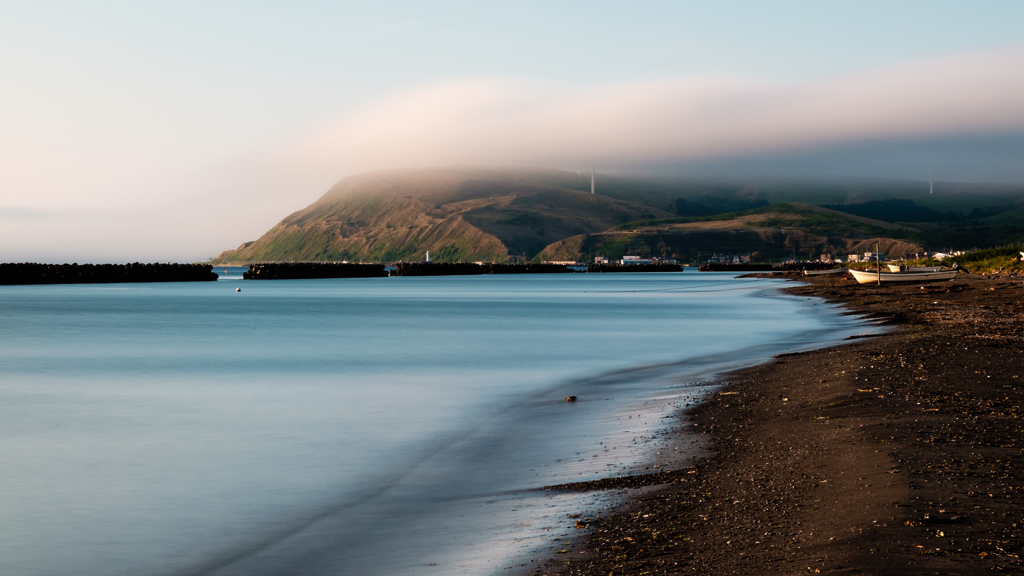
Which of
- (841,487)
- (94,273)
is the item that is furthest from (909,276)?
(94,273)

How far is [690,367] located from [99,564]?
22.2 m

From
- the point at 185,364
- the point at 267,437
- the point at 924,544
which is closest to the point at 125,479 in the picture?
the point at 267,437

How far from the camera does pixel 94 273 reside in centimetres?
16462

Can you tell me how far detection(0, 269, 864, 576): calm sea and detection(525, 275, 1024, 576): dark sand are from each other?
120 centimetres

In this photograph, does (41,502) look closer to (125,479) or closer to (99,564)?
(125,479)

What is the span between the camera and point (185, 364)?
3616 cm

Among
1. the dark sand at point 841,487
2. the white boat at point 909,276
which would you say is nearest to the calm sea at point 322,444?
the dark sand at point 841,487

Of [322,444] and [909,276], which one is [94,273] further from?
[322,444]

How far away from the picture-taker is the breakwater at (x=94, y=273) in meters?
151

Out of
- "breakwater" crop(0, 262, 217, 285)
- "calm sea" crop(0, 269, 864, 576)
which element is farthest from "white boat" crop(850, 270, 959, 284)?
"breakwater" crop(0, 262, 217, 285)

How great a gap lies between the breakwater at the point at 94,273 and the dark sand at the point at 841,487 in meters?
162

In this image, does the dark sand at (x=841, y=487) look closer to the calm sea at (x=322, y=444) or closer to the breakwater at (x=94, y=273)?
the calm sea at (x=322, y=444)

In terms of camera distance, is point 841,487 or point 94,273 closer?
point 841,487

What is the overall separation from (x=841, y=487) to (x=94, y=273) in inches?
6995
